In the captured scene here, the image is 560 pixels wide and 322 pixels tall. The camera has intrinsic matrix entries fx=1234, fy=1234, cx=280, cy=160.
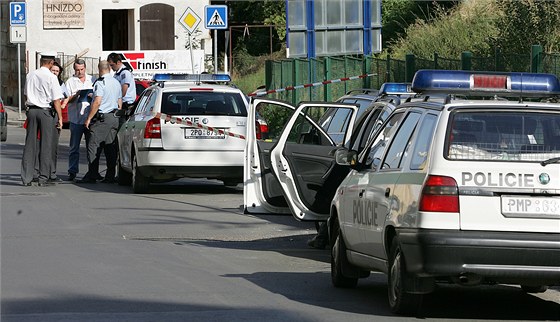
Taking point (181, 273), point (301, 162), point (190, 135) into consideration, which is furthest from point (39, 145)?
point (181, 273)

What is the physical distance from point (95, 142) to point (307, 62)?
30.8 feet

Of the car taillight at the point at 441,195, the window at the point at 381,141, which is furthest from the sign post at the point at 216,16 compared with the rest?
the car taillight at the point at 441,195

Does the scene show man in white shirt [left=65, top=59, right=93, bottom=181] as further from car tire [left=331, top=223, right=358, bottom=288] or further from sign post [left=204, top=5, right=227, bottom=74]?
car tire [left=331, top=223, right=358, bottom=288]

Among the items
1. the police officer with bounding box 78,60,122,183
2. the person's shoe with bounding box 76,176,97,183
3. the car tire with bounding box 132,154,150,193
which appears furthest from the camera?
the person's shoe with bounding box 76,176,97,183

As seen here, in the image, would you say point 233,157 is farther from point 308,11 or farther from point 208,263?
point 308,11

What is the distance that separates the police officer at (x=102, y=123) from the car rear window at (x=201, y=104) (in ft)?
6.87

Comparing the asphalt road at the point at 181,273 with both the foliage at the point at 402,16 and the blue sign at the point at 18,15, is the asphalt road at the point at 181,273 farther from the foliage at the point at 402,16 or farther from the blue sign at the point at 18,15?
the foliage at the point at 402,16

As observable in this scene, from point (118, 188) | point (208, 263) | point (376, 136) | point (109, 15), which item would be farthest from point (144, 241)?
point (109, 15)

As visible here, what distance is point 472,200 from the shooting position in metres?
7.92

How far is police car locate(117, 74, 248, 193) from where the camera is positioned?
17.8 metres

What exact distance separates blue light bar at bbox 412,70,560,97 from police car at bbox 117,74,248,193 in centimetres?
846

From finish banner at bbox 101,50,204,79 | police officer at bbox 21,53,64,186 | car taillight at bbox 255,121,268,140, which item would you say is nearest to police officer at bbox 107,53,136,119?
police officer at bbox 21,53,64,186

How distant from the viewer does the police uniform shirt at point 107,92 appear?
19.9 meters

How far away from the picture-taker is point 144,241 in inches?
506
